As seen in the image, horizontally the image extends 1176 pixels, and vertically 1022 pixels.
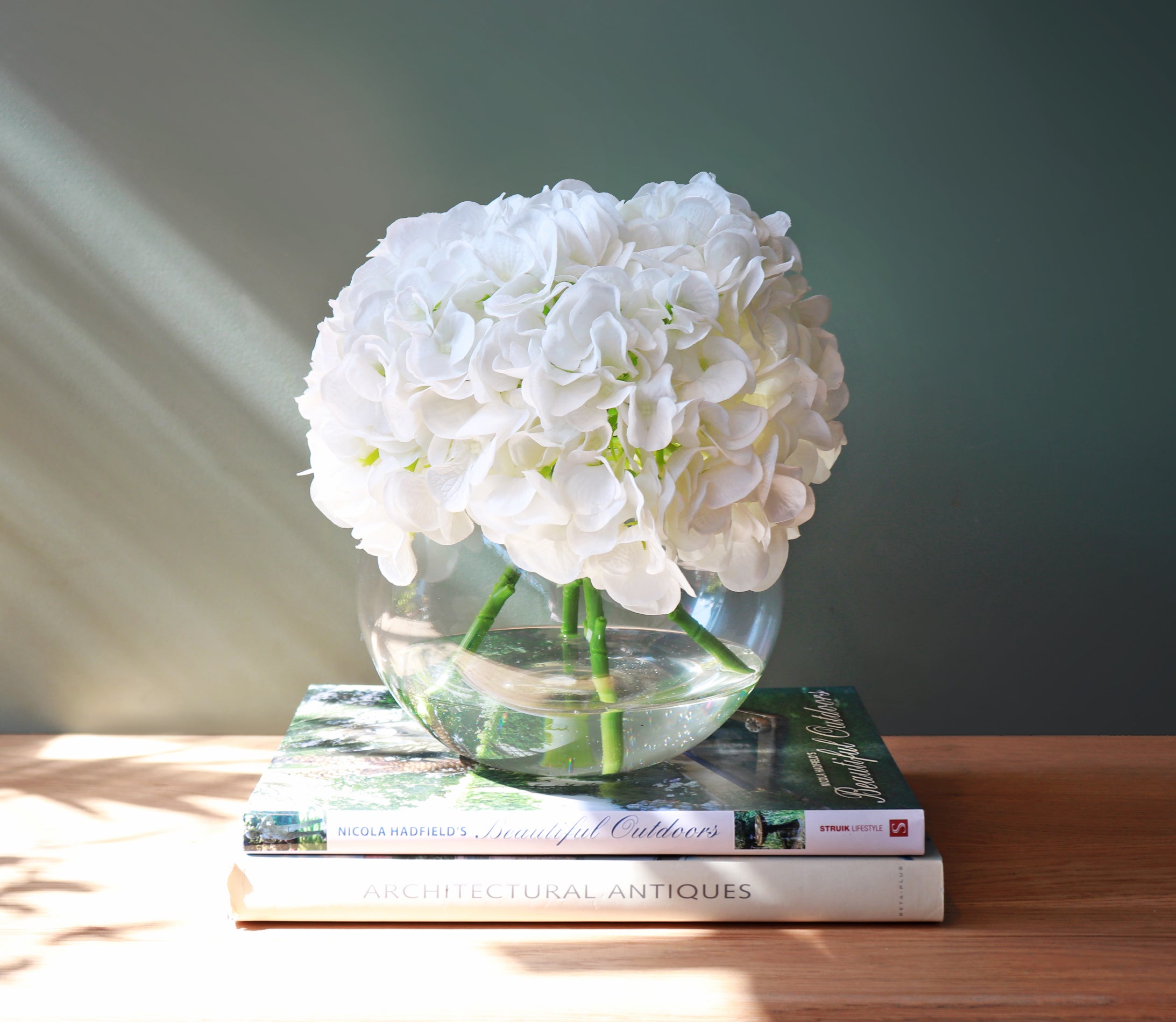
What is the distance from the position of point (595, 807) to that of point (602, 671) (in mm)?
93

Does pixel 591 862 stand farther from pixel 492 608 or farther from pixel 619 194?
pixel 619 194

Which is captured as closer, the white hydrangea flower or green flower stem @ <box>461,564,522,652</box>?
the white hydrangea flower

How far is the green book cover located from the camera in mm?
692

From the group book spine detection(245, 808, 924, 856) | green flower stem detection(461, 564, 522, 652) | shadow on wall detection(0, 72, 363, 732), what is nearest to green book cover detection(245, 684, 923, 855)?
book spine detection(245, 808, 924, 856)

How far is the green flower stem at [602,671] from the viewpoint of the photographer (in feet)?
2.35

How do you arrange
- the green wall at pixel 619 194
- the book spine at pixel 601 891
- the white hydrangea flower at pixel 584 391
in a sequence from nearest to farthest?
the white hydrangea flower at pixel 584 391
the book spine at pixel 601 891
the green wall at pixel 619 194

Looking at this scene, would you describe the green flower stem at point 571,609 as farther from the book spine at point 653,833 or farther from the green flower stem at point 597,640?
the book spine at point 653,833

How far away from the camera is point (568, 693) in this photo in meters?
0.72

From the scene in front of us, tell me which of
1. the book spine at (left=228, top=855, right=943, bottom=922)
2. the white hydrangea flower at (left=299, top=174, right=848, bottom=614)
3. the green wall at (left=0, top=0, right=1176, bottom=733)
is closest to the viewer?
the white hydrangea flower at (left=299, top=174, right=848, bottom=614)

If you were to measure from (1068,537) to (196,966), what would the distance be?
88 centimetres

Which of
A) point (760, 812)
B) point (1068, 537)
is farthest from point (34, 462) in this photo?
point (1068, 537)

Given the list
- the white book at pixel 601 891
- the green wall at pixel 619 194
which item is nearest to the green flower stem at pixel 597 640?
the white book at pixel 601 891

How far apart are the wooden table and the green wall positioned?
222 millimetres

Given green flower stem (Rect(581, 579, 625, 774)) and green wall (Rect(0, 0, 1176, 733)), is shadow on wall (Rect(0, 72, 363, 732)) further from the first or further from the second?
green flower stem (Rect(581, 579, 625, 774))
